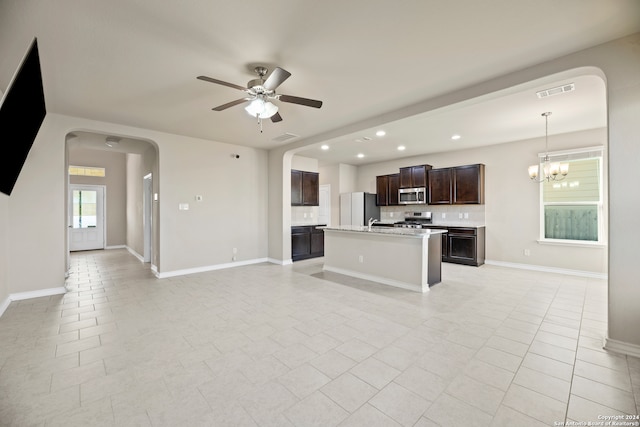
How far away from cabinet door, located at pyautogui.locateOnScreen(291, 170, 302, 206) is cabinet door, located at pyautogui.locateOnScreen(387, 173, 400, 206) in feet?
8.26

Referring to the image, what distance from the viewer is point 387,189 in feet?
25.4

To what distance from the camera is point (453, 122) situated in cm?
455

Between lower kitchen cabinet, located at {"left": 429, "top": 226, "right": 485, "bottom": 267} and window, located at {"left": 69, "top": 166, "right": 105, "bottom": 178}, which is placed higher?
window, located at {"left": 69, "top": 166, "right": 105, "bottom": 178}

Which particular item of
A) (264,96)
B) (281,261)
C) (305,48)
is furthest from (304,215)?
(305,48)

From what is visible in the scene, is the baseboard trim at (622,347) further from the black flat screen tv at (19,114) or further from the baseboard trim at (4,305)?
→ the baseboard trim at (4,305)

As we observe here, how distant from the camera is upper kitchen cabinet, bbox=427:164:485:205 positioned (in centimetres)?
613

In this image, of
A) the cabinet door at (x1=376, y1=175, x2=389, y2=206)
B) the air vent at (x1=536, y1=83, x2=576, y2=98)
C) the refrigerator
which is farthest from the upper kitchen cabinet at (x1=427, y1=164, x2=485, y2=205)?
the air vent at (x1=536, y1=83, x2=576, y2=98)

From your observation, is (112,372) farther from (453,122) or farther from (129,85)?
(453,122)

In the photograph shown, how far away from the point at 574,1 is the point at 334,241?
4.35m

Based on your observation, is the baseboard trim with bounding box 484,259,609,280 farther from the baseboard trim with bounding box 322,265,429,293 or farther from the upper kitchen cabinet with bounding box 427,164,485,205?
the baseboard trim with bounding box 322,265,429,293

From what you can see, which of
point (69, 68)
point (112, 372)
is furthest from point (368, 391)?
point (69, 68)

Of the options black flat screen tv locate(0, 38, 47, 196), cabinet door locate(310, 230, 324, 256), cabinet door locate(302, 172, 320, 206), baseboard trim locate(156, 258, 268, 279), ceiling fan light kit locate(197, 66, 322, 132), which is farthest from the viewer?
cabinet door locate(302, 172, 320, 206)

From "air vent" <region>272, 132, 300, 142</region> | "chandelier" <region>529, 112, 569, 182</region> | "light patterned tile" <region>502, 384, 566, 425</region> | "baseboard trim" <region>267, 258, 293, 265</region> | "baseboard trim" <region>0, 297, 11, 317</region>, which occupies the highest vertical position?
"air vent" <region>272, 132, 300, 142</region>

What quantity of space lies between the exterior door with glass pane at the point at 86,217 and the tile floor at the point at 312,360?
17.7 feet
